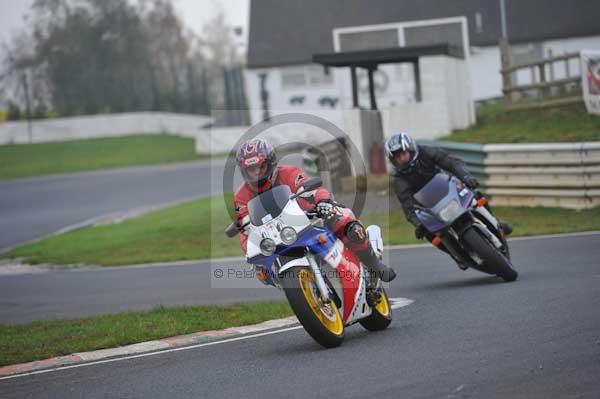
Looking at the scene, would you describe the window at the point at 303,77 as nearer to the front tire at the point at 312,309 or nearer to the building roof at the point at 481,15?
the building roof at the point at 481,15

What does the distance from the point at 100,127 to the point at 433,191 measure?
39353 millimetres

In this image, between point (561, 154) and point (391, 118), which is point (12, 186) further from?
point (561, 154)

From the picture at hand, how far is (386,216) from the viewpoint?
19312mm

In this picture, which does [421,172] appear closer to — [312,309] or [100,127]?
[312,309]

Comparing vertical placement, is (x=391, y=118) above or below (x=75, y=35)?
below

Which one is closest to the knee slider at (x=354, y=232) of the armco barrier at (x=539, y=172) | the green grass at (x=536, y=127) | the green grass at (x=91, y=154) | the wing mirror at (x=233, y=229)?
the wing mirror at (x=233, y=229)

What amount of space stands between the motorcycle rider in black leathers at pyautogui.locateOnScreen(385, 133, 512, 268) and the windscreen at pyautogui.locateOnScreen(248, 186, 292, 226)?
3158 millimetres

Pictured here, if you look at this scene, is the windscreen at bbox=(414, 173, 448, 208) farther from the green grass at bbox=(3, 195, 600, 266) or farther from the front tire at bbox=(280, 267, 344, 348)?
the green grass at bbox=(3, 195, 600, 266)

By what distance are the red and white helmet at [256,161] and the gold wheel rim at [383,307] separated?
1527 mm

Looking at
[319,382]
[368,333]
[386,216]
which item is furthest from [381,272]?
[386,216]

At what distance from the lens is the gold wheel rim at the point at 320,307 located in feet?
25.7

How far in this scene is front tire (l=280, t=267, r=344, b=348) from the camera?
7699mm

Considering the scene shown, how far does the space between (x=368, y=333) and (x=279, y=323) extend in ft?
4.53

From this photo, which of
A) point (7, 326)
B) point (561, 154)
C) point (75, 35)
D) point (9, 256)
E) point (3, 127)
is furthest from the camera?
point (75, 35)
